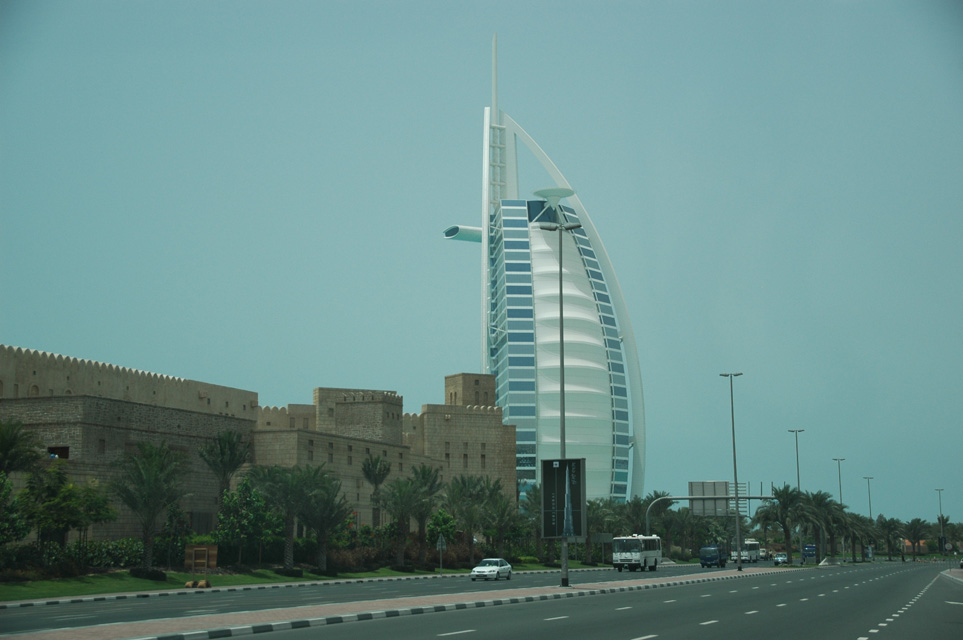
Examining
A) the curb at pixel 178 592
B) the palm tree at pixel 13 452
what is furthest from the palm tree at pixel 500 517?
the palm tree at pixel 13 452

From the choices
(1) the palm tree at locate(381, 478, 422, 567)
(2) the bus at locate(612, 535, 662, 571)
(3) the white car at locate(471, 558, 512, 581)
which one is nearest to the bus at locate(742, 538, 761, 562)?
(2) the bus at locate(612, 535, 662, 571)

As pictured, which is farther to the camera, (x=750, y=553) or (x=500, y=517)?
(x=750, y=553)

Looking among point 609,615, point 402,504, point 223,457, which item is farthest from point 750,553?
point 609,615

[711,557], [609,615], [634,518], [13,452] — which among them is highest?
[13,452]

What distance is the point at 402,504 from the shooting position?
209 ft

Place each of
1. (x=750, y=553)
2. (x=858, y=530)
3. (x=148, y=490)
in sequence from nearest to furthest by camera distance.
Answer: (x=148, y=490) < (x=750, y=553) < (x=858, y=530)

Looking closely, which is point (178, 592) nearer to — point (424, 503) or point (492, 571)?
point (492, 571)

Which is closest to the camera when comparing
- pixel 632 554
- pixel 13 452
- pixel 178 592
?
pixel 178 592

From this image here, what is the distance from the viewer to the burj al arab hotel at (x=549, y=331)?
136250 mm

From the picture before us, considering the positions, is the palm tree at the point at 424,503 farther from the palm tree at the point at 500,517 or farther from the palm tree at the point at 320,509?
the palm tree at the point at 320,509

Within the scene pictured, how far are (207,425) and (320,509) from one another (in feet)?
38.4

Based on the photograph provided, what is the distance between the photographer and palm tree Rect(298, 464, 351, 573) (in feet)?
186

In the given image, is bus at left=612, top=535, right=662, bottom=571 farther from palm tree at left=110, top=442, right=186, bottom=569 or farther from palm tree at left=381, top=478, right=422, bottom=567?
palm tree at left=110, top=442, right=186, bottom=569

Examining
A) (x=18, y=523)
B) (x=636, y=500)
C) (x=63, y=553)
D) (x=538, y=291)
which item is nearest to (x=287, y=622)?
(x=18, y=523)
